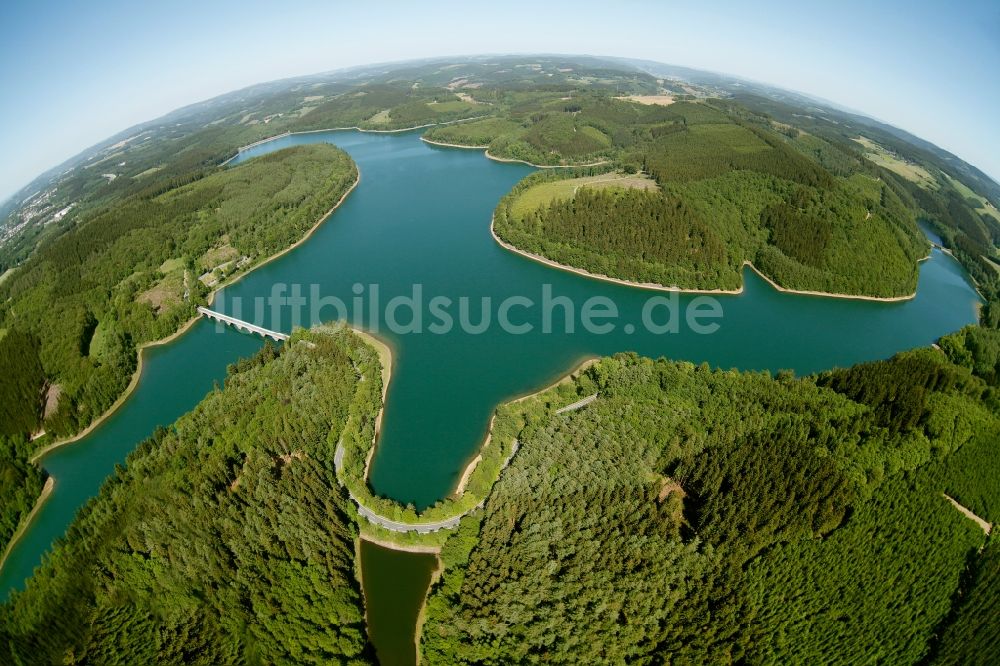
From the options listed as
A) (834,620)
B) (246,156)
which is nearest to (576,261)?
(834,620)

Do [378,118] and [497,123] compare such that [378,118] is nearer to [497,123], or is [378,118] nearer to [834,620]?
[497,123]

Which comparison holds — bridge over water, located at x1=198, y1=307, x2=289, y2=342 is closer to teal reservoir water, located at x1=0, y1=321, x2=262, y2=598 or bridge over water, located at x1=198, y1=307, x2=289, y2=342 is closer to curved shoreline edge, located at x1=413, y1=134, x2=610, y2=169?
teal reservoir water, located at x1=0, y1=321, x2=262, y2=598

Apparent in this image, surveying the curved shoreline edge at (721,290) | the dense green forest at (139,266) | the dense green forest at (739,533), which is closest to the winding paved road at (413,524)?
the dense green forest at (739,533)

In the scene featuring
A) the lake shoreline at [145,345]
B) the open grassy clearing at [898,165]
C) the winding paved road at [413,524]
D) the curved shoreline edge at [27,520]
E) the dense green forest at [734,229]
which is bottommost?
the curved shoreline edge at [27,520]

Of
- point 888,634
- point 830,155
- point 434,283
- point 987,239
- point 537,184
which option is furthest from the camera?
point 830,155

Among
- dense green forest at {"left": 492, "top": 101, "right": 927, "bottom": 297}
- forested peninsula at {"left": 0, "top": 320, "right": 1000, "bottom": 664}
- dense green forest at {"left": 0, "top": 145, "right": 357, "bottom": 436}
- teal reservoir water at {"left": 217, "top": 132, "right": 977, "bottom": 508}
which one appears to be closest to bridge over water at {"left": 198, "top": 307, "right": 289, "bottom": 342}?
teal reservoir water at {"left": 217, "top": 132, "right": 977, "bottom": 508}

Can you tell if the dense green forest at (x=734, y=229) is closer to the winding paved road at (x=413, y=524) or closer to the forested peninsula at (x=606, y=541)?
the forested peninsula at (x=606, y=541)
